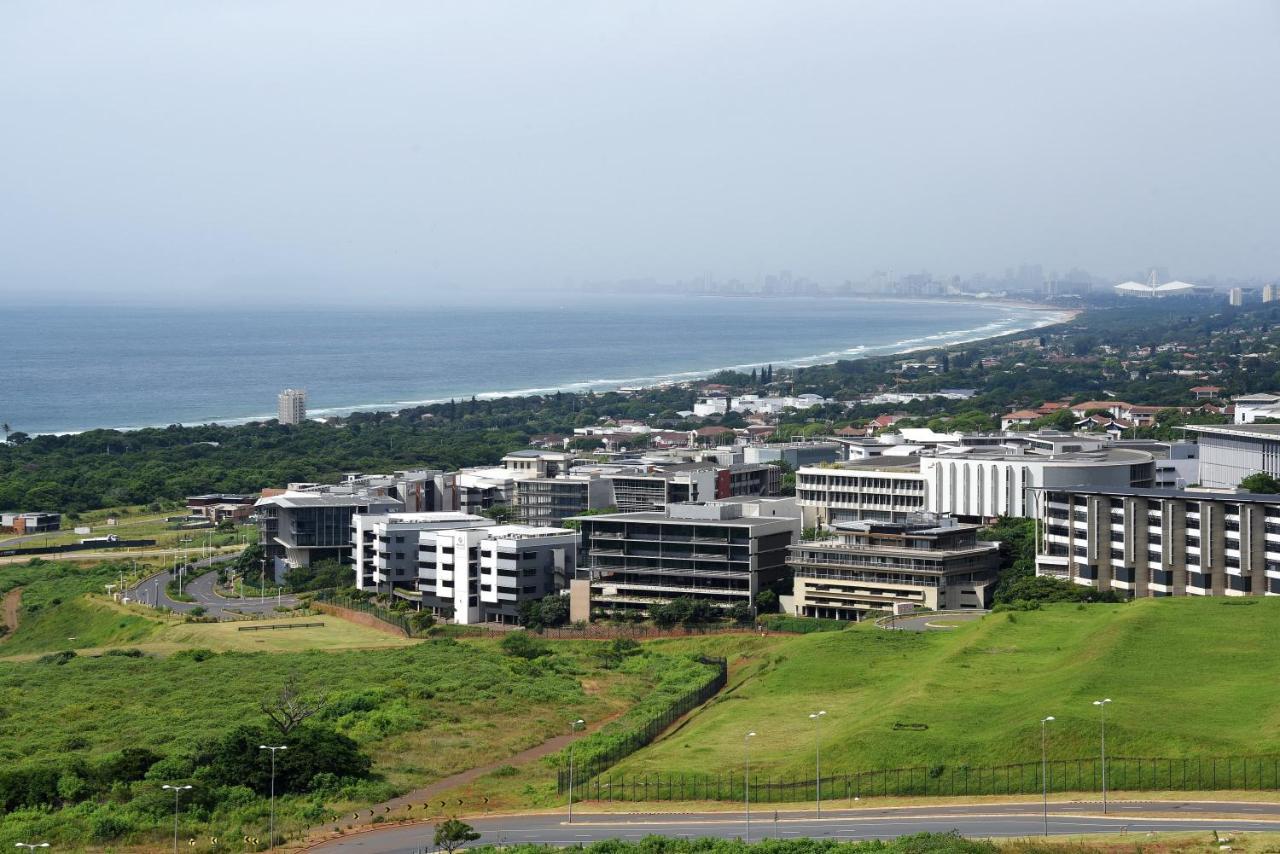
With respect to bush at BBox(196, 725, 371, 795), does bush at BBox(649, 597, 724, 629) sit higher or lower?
lower

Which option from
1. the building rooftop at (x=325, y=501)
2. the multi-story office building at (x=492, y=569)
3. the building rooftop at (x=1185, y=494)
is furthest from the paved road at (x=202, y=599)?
the building rooftop at (x=1185, y=494)

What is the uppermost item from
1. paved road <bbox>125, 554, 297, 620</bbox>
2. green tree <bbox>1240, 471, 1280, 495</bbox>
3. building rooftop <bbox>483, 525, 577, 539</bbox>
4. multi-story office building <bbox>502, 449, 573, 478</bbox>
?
green tree <bbox>1240, 471, 1280, 495</bbox>

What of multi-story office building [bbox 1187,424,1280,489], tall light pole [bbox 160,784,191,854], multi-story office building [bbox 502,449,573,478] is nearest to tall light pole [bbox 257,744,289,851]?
tall light pole [bbox 160,784,191,854]

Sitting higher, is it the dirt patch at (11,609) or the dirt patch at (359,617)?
the dirt patch at (359,617)

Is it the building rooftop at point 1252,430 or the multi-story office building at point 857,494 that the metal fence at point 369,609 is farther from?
the building rooftop at point 1252,430

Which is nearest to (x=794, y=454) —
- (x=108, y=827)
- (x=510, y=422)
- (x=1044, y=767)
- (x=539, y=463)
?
(x=539, y=463)

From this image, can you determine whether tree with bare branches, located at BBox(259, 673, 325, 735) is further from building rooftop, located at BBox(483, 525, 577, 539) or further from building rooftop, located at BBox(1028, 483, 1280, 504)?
building rooftop, located at BBox(1028, 483, 1280, 504)

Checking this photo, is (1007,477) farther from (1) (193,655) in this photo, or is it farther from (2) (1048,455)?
(1) (193,655)

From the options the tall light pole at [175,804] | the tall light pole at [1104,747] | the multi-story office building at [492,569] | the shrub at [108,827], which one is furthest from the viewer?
the multi-story office building at [492,569]
